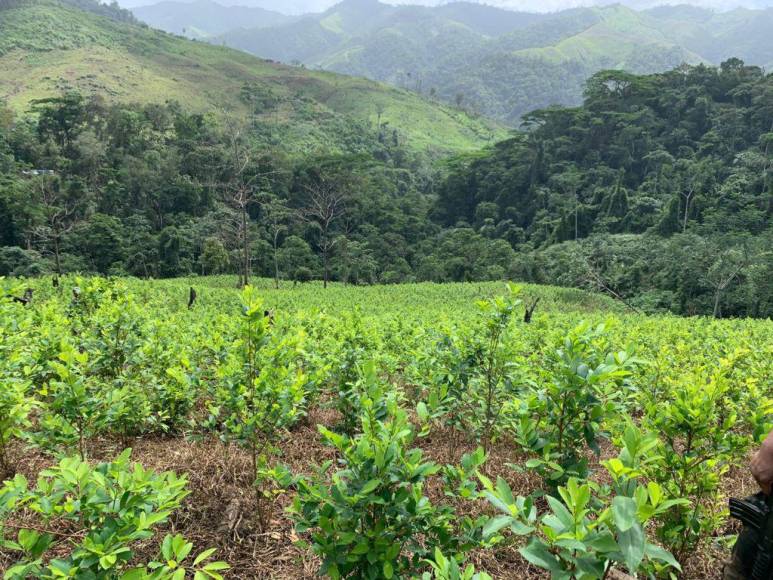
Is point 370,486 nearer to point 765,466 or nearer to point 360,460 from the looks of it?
point 360,460

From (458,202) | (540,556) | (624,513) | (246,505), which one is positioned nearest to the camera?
(624,513)

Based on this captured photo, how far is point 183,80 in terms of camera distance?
77000 millimetres

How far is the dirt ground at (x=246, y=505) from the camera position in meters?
2.48

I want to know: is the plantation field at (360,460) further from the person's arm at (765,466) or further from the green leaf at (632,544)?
the person's arm at (765,466)

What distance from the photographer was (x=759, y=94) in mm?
44344

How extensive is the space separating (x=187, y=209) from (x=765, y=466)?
47.4m

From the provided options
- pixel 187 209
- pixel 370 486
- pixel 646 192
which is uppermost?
pixel 646 192

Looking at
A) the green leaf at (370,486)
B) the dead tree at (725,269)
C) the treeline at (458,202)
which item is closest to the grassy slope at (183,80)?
the treeline at (458,202)

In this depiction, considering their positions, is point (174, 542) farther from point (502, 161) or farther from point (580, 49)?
point (580, 49)

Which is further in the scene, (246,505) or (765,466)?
(246,505)

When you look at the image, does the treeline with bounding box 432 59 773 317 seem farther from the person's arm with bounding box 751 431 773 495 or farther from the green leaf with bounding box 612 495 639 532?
the green leaf with bounding box 612 495 639 532

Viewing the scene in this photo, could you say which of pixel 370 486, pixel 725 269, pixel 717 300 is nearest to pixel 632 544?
pixel 370 486

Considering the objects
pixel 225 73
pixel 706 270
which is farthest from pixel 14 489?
pixel 225 73

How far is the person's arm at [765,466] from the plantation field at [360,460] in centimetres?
31
